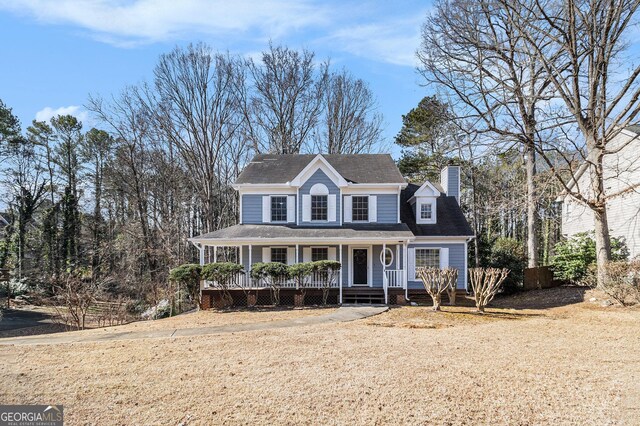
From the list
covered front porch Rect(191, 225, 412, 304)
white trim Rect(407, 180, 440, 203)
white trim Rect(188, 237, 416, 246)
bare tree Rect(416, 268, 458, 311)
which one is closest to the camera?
bare tree Rect(416, 268, 458, 311)

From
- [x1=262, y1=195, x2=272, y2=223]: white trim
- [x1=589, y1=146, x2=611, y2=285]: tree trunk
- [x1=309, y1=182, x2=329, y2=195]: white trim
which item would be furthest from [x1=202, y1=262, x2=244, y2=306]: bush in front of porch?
[x1=589, y1=146, x2=611, y2=285]: tree trunk

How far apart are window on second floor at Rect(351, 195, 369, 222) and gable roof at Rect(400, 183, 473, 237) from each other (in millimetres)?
2174

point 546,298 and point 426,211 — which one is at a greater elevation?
point 426,211

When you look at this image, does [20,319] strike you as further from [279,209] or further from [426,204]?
[426,204]

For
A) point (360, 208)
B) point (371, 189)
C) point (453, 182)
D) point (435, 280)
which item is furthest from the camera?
point (453, 182)

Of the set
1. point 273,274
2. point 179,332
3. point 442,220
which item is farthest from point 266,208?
point 179,332

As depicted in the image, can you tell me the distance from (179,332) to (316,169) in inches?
402

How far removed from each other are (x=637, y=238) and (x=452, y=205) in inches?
325

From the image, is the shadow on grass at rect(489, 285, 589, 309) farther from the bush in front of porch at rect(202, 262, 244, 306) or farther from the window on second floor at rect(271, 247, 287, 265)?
the bush in front of porch at rect(202, 262, 244, 306)

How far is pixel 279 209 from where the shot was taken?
18656mm

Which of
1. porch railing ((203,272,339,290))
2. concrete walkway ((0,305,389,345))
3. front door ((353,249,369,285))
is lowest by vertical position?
concrete walkway ((0,305,389,345))

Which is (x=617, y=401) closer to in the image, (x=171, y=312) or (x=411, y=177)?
(x=171, y=312)

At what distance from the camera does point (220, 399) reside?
5352mm

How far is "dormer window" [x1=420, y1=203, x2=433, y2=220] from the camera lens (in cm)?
1931
